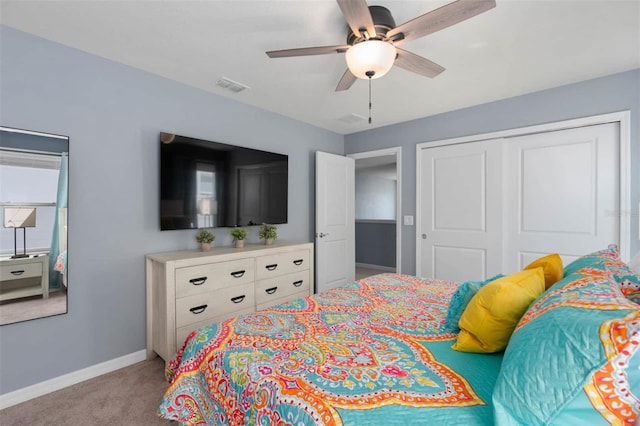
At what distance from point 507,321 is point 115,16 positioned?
2.65 meters

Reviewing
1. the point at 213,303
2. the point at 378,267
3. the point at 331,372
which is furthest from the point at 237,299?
the point at 378,267

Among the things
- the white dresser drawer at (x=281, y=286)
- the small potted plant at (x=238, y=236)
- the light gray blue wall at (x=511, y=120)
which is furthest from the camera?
the small potted plant at (x=238, y=236)

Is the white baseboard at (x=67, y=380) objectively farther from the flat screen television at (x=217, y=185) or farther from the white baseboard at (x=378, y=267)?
the white baseboard at (x=378, y=267)

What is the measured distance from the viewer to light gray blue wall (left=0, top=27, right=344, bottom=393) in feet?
6.54

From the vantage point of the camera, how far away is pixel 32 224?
79.7 inches

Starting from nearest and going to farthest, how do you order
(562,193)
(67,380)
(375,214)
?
(67,380) < (562,193) < (375,214)

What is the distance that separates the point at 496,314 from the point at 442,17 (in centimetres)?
136

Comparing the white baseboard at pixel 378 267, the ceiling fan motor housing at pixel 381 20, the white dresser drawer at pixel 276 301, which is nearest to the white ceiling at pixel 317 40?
the ceiling fan motor housing at pixel 381 20

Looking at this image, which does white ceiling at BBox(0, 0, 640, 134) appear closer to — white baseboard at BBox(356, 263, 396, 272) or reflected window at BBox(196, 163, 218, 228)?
reflected window at BBox(196, 163, 218, 228)

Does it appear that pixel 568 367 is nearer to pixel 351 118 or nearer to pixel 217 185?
pixel 217 185

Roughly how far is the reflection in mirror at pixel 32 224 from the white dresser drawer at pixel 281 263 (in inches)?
57.1

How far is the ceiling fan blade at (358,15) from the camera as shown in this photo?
1.35 metres

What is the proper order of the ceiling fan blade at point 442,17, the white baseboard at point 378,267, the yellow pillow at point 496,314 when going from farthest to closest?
1. the white baseboard at point 378,267
2. the ceiling fan blade at point 442,17
3. the yellow pillow at point 496,314

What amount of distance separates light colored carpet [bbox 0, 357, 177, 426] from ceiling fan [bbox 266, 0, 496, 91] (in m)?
2.34
